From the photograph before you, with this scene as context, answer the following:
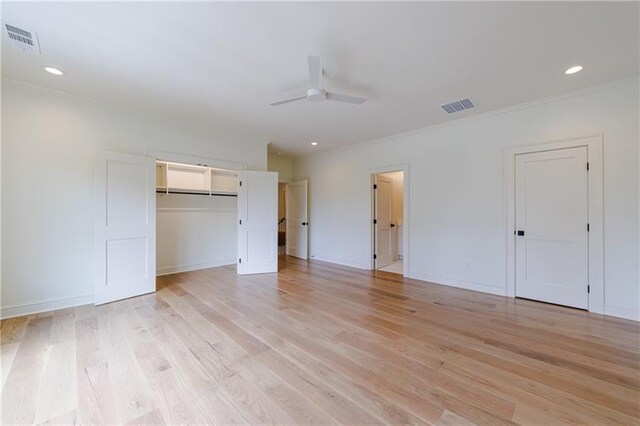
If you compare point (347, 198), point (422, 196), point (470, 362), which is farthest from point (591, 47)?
point (347, 198)

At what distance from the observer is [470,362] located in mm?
2184

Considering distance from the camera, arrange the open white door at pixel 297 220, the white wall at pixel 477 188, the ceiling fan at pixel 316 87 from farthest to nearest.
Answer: the open white door at pixel 297 220 → the white wall at pixel 477 188 → the ceiling fan at pixel 316 87

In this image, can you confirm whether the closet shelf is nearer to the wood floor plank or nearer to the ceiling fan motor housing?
the wood floor plank

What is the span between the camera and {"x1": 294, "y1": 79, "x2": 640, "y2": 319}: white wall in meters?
3.03

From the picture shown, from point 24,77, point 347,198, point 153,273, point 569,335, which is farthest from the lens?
point 347,198

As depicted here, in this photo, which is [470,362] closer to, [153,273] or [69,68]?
[153,273]

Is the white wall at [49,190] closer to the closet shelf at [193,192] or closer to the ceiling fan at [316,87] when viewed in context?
the closet shelf at [193,192]

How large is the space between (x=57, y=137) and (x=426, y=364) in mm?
5087

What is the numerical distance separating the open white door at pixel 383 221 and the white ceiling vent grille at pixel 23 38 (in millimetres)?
5199

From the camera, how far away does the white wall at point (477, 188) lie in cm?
303

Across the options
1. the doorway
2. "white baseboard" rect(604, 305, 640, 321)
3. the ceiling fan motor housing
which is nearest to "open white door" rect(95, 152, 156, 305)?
the ceiling fan motor housing

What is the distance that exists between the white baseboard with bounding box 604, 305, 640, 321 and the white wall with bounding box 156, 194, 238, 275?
6.19m

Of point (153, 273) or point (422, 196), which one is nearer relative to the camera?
point (153, 273)

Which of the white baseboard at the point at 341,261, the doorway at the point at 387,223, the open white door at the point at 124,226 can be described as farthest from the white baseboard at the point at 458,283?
the open white door at the point at 124,226
